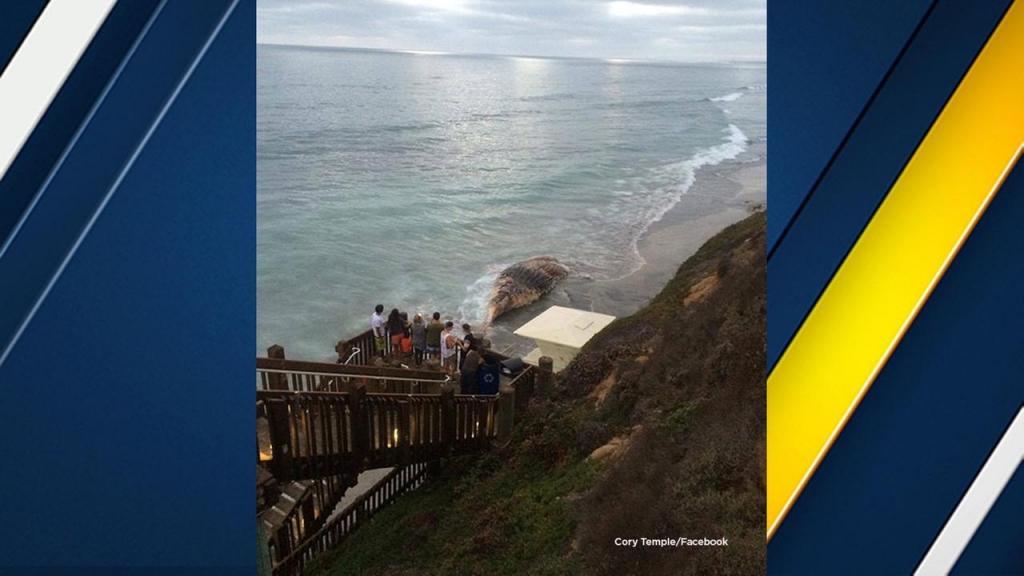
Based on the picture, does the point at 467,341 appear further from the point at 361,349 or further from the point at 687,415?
the point at 687,415

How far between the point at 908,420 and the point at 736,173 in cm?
122

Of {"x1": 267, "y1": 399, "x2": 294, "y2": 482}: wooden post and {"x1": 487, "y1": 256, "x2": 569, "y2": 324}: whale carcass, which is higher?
{"x1": 487, "y1": 256, "x2": 569, "y2": 324}: whale carcass

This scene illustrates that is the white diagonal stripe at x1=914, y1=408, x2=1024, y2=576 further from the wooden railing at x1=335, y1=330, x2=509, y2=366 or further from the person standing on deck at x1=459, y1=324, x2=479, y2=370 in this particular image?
the person standing on deck at x1=459, y1=324, x2=479, y2=370

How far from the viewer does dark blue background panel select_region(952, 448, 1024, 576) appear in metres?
2.64

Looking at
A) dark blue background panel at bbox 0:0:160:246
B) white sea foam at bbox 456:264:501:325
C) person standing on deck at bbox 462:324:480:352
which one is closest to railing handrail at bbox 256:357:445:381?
person standing on deck at bbox 462:324:480:352

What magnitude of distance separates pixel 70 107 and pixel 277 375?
4.08 feet

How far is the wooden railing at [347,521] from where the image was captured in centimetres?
274

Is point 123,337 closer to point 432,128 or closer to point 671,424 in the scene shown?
point 432,128

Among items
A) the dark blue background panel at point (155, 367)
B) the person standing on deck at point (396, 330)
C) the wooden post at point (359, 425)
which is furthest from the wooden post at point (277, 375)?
the person standing on deck at point (396, 330)

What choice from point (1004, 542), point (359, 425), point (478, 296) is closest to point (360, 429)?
point (359, 425)

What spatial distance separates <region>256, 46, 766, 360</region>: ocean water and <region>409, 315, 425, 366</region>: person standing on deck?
64 millimetres

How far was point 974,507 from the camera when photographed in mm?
2650

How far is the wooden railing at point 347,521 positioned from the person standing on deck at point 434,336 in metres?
0.67

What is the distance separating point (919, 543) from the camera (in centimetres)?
265
